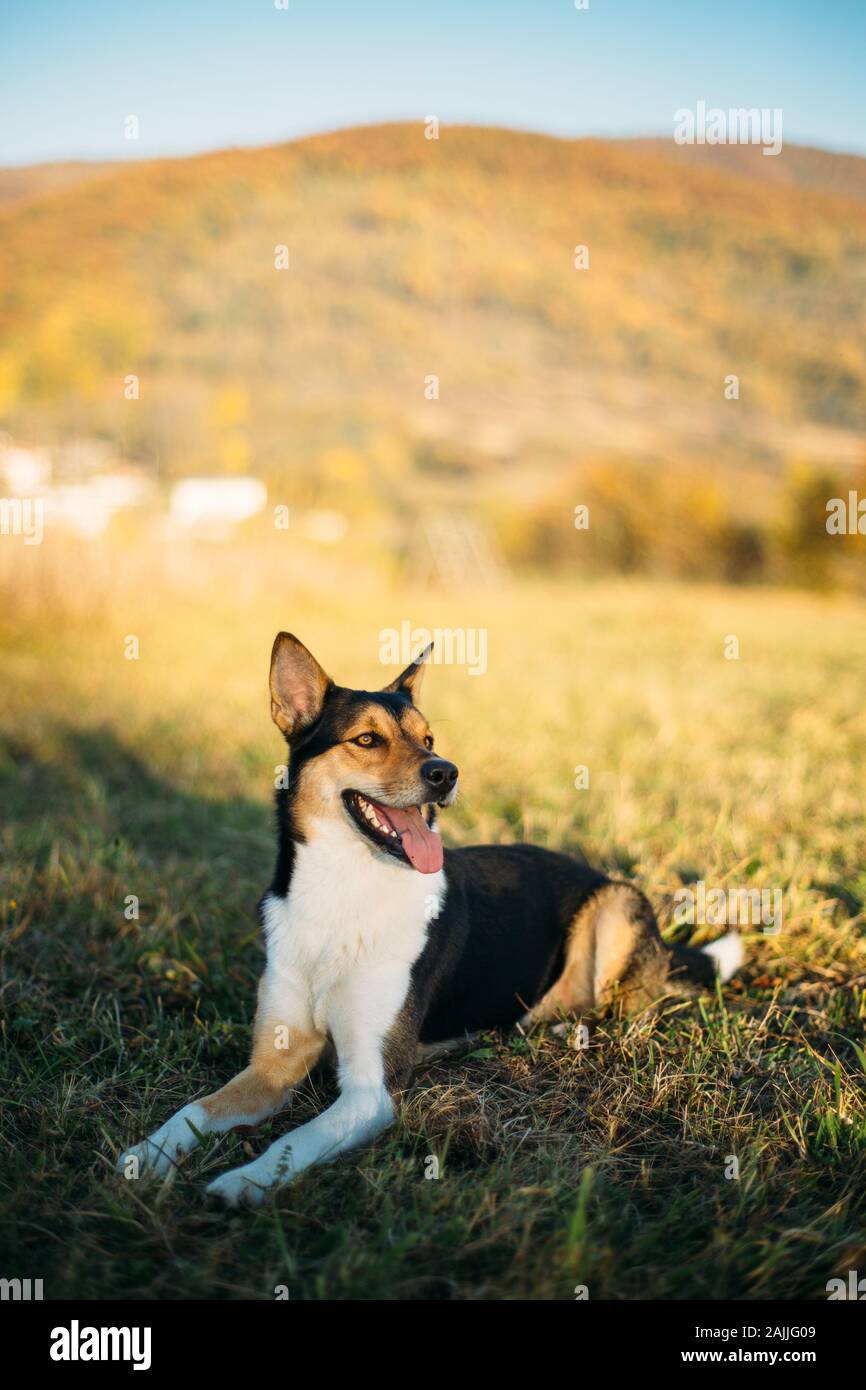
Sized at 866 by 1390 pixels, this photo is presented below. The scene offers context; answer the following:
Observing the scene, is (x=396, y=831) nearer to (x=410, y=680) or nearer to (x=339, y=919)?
(x=339, y=919)

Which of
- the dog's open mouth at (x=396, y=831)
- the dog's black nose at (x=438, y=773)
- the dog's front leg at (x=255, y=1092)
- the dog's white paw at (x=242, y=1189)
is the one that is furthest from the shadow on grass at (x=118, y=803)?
the dog's white paw at (x=242, y=1189)

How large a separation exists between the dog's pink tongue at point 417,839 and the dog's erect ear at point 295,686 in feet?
1.60

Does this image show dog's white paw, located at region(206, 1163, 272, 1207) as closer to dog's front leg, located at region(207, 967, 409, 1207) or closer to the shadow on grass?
dog's front leg, located at region(207, 967, 409, 1207)

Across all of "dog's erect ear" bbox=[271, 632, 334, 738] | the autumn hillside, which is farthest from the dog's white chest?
the autumn hillside

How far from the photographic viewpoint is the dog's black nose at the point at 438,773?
3.07m

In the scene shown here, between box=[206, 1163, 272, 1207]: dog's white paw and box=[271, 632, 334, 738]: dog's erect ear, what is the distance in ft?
4.67

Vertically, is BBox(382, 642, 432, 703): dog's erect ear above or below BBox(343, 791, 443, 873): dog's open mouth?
above

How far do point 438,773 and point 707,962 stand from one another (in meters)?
1.74

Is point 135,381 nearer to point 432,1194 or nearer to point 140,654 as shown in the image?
point 140,654

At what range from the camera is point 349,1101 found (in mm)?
2863

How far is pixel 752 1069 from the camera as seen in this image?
11.0 ft

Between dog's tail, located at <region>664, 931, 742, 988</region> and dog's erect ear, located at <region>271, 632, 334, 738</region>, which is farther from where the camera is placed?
dog's tail, located at <region>664, 931, 742, 988</region>

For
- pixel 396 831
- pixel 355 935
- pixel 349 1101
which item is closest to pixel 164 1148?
pixel 349 1101

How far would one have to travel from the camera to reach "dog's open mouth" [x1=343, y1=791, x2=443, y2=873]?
311 centimetres
